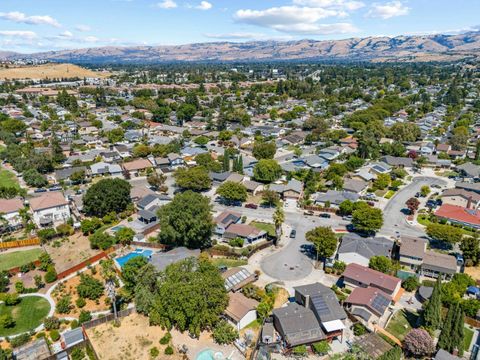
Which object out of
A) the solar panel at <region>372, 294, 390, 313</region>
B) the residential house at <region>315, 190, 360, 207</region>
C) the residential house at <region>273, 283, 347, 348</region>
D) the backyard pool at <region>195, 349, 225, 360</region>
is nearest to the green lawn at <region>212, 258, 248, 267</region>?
the residential house at <region>273, 283, 347, 348</region>

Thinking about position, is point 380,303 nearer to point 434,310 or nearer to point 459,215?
point 434,310

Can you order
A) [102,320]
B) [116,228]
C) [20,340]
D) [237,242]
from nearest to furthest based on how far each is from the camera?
[20,340] → [102,320] → [237,242] → [116,228]

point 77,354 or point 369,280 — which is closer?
point 77,354

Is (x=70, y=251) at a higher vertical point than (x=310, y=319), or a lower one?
lower

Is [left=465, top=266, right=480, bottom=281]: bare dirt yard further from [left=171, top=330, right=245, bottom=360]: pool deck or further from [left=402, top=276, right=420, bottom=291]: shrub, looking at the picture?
[left=171, top=330, right=245, bottom=360]: pool deck

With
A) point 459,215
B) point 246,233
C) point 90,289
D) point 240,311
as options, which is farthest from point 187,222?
point 459,215

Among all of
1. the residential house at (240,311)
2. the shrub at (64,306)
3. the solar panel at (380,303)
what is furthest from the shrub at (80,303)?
the solar panel at (380,303)

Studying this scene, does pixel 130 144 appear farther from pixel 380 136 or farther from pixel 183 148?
pixel 380 136
